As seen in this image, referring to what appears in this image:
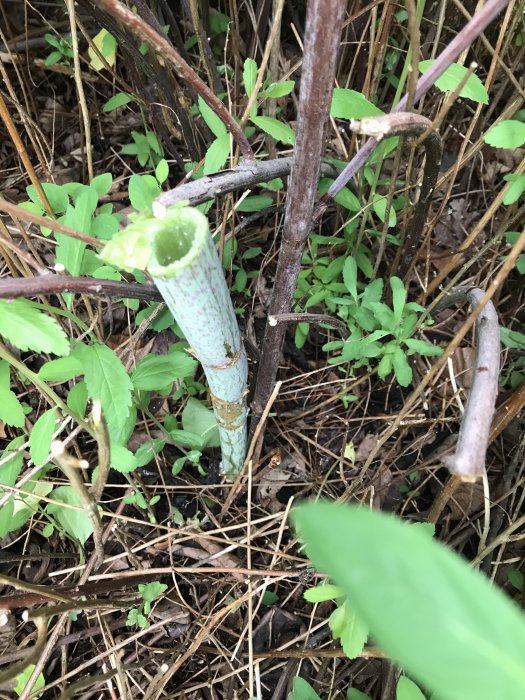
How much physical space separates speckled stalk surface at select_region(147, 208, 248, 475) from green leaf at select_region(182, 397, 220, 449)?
291 millimetres

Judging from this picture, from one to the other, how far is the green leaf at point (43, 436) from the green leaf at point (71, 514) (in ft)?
1.26

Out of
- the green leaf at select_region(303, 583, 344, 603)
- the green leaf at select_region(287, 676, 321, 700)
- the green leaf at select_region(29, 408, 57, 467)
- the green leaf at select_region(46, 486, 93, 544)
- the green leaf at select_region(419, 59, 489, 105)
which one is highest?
the green leaf at select_region(419, 59, 489, 105)

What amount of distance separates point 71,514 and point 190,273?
0.94 meters

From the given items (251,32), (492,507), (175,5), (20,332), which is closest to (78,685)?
(20,332)

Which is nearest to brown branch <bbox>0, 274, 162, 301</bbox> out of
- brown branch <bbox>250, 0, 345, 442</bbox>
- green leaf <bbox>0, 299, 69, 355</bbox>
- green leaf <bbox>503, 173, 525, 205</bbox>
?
green leaf <bbox>0, 299, 69, 355</bbox>

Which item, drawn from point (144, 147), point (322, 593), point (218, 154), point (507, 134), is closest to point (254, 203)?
point (218, 154)

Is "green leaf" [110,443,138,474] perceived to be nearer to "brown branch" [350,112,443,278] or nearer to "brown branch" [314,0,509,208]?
"brown branch" [314,0,509,208]

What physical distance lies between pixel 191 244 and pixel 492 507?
115 cm

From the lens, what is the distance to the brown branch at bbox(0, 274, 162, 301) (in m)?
0.68

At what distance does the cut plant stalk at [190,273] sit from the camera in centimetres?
61

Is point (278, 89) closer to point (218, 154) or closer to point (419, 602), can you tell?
point (218, 154)

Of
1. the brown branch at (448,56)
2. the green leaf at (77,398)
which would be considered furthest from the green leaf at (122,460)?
the brown branch at (448,56)

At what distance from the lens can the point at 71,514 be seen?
1.32 meters

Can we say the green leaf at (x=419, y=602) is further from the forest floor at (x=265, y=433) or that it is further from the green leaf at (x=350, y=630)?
the forest floor at (x=265, y=433)
